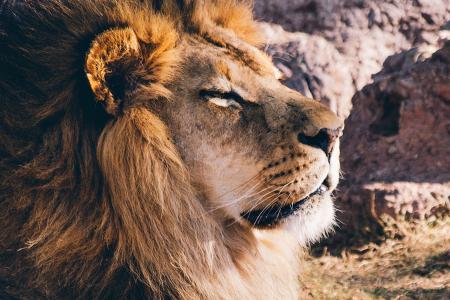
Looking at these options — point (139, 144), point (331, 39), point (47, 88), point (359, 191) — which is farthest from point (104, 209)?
point (331, 39)

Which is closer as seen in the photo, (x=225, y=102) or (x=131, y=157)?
(x=131, y=157)

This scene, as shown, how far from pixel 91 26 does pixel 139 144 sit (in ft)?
1.75

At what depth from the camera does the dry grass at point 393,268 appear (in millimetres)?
4703

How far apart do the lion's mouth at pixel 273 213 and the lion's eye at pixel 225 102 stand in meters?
0.47

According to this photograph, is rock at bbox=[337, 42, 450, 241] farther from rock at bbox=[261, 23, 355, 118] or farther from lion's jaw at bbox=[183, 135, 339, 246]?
lion's jaw at bbox=[183, 135, 339, 246]

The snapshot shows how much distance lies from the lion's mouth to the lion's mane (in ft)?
1.14

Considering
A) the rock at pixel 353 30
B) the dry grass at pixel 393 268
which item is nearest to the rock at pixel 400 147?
the dry grass at pixel 393 268

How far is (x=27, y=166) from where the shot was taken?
9.80 feet

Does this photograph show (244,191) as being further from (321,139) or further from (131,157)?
(131,157)

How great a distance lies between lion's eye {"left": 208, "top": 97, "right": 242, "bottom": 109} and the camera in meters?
3.17

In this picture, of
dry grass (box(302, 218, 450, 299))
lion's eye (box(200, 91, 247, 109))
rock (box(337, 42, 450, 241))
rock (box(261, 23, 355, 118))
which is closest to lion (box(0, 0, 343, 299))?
lion's eye (box(200, 91, 247, 109))

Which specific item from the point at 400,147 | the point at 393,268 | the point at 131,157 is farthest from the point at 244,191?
the point at 400,147

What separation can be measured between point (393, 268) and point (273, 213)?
7.09 feet

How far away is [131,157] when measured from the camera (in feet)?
9.97
